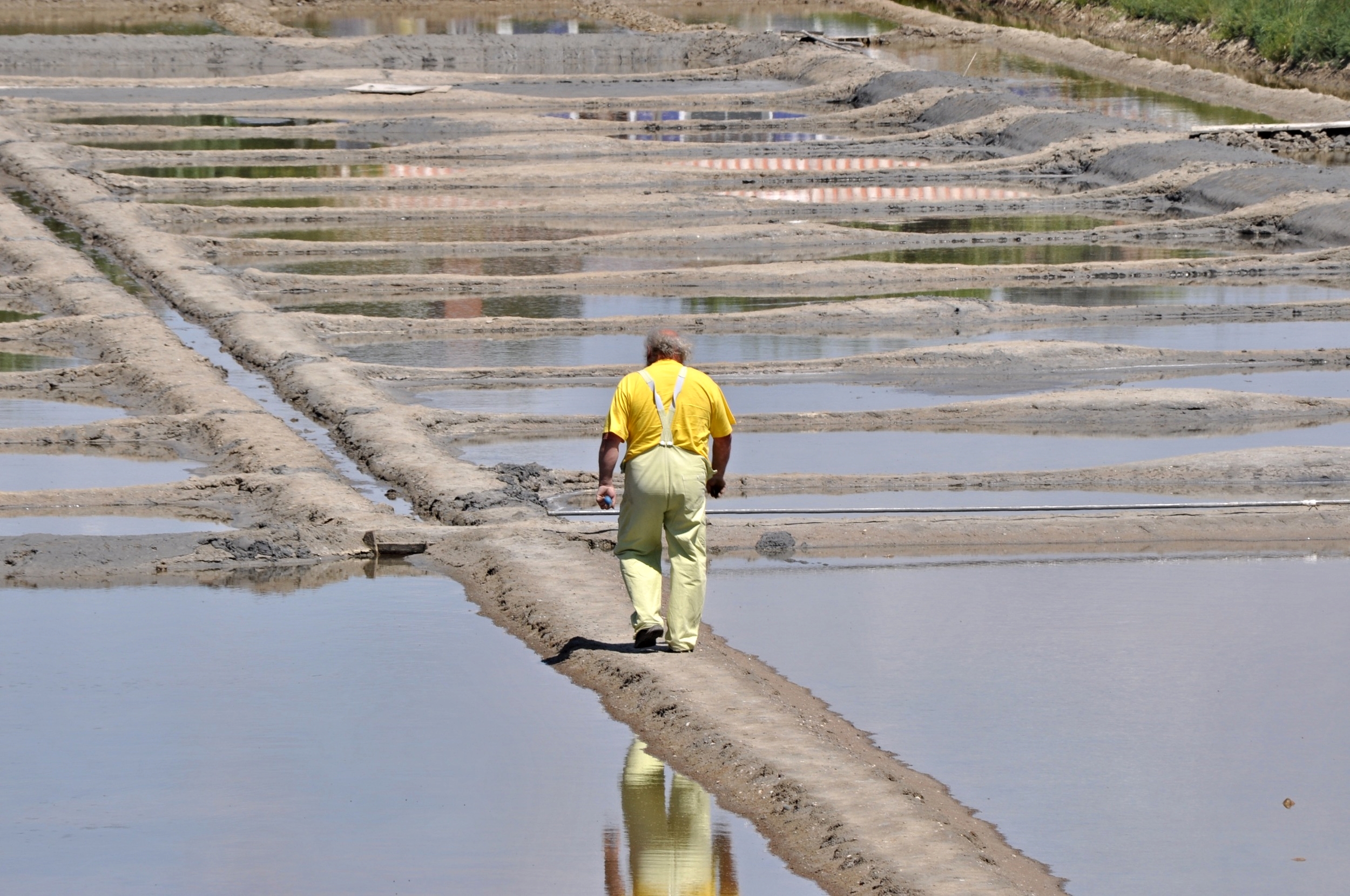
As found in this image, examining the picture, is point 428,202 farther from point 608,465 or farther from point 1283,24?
point 1283,24

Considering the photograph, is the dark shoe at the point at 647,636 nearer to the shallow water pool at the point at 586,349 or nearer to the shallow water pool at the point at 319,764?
the shallow water pool at the point at 319,764

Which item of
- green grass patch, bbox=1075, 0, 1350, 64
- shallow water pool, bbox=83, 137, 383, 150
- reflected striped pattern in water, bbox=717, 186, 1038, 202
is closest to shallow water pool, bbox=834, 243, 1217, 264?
reflected striped pattern in water, bbox=717, 186, 1038, 202

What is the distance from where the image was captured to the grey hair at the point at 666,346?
21.0ft

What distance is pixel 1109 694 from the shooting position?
631 cm

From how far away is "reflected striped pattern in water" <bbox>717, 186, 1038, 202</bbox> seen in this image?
1984 cm

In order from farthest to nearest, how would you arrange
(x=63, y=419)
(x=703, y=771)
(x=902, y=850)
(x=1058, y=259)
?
(x=1058, y=259) → (x=63, y=419) → (x=703, y=771) → (x=902, y=850)

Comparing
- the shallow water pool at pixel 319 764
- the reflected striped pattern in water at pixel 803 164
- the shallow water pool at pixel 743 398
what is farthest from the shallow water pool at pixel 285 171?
the shallow water pool at pixel 319 764

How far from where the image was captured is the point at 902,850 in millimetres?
5039

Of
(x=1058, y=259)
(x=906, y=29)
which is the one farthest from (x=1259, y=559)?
(x=906, y=29)

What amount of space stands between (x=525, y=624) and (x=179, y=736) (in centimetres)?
156

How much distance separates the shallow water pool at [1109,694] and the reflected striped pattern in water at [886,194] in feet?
40.0

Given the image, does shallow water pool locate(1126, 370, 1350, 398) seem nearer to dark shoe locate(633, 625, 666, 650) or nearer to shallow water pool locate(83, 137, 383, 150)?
dark shoe locate(633, 625, 666, 650)

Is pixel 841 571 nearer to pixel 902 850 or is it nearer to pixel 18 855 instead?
pixel 902 850

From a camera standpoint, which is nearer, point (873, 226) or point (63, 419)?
point (63, 419)
